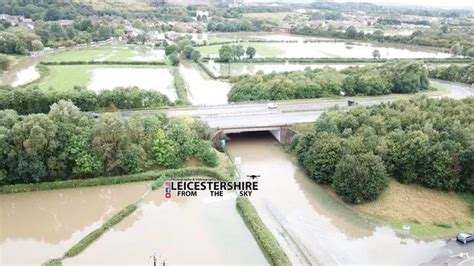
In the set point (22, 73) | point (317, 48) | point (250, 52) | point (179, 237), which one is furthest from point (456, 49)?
point (179, 237)

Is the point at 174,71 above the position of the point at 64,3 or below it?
below

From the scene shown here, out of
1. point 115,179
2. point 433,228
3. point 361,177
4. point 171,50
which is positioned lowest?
point 433,228

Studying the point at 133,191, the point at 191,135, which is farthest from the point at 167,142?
the point at 133,191

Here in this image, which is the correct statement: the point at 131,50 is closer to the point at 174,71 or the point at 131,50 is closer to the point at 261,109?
the point at 174,71

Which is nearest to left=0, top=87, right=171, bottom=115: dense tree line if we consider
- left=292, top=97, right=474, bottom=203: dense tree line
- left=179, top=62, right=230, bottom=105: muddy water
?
left=179, top=62, right=230, bottom=105: muddy water

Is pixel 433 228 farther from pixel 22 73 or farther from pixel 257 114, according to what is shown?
pixel 22 73

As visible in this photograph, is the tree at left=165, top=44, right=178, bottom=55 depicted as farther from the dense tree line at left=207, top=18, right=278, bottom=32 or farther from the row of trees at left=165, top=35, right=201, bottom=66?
the dense tree line at left=207, top=18, right=278, bottom=32
